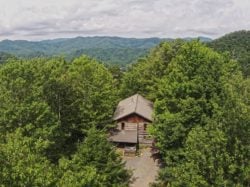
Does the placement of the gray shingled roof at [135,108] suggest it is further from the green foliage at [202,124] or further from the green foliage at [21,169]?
the green foliage at [21,169]

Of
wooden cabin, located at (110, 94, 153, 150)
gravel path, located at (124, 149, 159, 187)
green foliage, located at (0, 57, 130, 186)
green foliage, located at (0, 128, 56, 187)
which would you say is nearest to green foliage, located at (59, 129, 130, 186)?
green foliage, located at (0, 57, 130, 186)

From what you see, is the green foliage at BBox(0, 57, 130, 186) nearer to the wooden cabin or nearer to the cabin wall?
the wooden cabin

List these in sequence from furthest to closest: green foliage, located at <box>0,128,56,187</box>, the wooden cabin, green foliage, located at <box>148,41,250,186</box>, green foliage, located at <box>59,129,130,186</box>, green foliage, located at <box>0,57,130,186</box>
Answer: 1. the wooden cabin
2. green foliage, located at <box>59,129,130,186</box>
3. green foliage, located at <box>148,41,250,186</box>
4. green foliage, located at <box>0,57,130,186</box>
5. green foliage, located at <box>0,128,56,187</box>

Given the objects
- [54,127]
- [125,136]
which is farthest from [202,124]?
[125,136]

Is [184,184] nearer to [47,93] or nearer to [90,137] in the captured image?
[90,137]

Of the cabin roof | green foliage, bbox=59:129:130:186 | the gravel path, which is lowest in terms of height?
the gravel path

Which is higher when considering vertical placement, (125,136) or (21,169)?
(21,169)

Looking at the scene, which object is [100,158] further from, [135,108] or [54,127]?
[135,108]

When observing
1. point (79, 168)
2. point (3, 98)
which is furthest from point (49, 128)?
point (79, 168)
